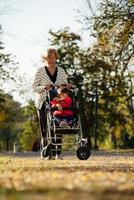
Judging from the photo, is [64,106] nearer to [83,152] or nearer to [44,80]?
[44,80]

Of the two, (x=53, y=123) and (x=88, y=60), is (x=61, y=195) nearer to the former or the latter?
(x=53, y=123)

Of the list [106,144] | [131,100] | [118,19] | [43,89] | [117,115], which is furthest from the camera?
[106,144]

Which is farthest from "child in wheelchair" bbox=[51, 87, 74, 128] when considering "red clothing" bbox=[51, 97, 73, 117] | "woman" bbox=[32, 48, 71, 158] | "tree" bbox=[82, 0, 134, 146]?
"tree" bbox=[82, 0, 134, 146]

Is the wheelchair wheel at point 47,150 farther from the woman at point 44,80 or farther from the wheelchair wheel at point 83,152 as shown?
the wheelchair wheel at point 83,152

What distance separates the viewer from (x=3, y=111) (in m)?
56.4

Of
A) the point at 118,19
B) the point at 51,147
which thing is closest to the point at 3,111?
the point at 118,19

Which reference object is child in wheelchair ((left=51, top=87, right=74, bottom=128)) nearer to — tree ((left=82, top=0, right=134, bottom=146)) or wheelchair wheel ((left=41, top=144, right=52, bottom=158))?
wheelchair wheel ((left=41, top=144, right=52, bottom=158))

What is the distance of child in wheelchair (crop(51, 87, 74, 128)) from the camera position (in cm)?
1264

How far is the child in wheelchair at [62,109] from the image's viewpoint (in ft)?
41.5

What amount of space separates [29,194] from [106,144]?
82.8 m

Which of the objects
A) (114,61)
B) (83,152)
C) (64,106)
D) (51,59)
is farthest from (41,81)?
(114,61)

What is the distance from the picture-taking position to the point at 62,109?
41.7ft

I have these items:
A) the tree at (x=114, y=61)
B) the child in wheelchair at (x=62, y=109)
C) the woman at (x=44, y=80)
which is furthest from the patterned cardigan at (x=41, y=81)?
the tree at (x=114, y=61)

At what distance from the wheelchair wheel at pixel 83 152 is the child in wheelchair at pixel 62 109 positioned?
624mm
